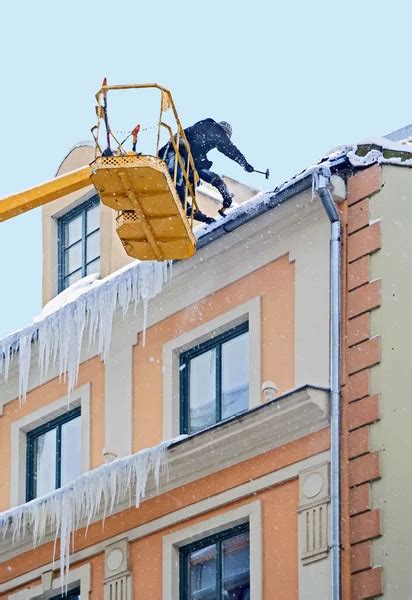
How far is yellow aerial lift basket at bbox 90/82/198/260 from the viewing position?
21750 millimetres

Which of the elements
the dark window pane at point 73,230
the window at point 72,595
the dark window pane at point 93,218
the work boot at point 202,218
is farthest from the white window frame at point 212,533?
the dark window pane at point 73,230

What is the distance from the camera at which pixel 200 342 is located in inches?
964

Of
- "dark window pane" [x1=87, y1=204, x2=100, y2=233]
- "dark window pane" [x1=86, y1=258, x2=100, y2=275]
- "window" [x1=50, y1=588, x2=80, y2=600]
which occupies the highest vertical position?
"dark window pane" [x1=87, y1=204, x2=100, y2=233]

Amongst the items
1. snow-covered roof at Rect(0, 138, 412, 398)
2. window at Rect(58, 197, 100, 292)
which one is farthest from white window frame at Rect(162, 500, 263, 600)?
window at Rect(58, 197, 100, 292)

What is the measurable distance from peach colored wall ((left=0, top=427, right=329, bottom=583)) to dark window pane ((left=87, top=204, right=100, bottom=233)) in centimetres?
396

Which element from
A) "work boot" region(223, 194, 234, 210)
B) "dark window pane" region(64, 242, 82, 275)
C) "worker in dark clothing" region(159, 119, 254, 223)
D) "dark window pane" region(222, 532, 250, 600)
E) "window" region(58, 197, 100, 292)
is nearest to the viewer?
"dark window pane" region(222, 532, 250, 600)

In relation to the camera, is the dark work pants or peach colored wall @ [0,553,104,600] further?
peach colored wall @ [0,553,104,600]

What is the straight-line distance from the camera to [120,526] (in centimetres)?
2461

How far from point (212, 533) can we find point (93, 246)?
4.93m

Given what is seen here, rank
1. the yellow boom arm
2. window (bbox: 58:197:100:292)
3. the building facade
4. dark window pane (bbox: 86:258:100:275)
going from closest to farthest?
1. the building facade
2. the yellow boom arm
3. dark window pane (bbox: 86:258:100:275)
4. window (bbox: 58:197:100:292)

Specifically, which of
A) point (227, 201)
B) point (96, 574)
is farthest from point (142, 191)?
point (96, 574)

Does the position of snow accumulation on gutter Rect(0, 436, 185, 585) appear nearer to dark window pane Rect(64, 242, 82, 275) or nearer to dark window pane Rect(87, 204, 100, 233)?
dark window pane Rect(64, 242, 82, 275)

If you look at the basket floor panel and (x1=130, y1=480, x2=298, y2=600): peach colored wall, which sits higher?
the basket floor panel

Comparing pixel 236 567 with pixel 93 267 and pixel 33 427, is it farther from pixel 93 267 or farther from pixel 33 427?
pixel 93 267
